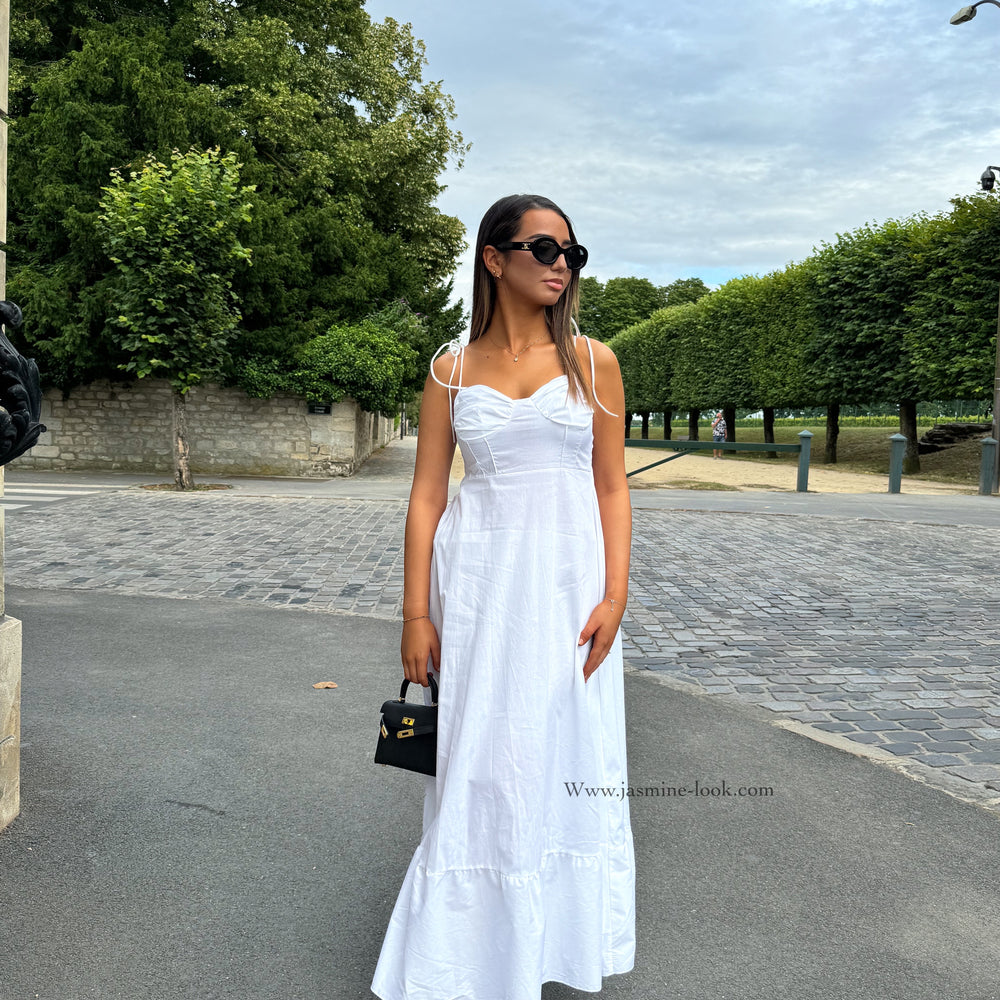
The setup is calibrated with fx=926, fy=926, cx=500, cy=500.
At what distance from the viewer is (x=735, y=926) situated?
A: 9.08ft

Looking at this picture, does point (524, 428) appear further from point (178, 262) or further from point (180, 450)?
point (180, 450)

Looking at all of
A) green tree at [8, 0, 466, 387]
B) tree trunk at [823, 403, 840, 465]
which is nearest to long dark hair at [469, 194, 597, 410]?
green tree at [8, 0, 466, 387]

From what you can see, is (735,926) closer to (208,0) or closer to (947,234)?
(208,0)

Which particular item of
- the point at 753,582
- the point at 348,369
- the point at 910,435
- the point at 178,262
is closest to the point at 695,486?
the point at 348,369

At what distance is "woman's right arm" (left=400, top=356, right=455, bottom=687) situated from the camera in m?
2.25

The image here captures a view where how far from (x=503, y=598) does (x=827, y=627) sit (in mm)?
5364

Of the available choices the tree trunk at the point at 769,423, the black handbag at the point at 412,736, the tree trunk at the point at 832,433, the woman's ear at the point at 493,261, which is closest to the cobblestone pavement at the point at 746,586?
the black handbag at the point at 412,736

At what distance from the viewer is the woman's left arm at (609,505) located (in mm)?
2217

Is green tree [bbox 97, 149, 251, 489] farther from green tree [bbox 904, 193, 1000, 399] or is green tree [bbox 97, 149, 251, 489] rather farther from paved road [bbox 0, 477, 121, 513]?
green tree [bbox 904, 193, 1000, 399]

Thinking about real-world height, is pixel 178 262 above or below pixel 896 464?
above

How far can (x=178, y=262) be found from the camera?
1603 cm

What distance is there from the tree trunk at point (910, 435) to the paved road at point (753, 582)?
1225 centimetres

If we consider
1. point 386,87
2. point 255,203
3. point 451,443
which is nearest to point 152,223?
point 255,203

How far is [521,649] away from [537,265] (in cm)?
91
